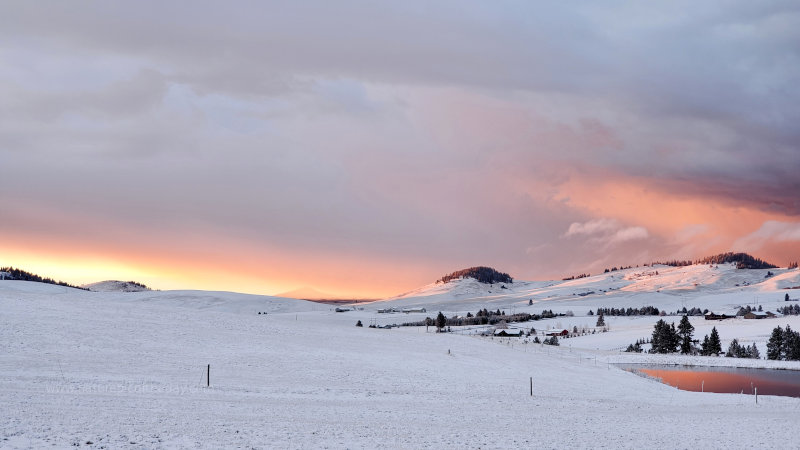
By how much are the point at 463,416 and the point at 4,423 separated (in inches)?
871

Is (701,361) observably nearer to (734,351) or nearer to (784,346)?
(734,351)

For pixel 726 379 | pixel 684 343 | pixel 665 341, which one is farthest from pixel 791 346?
pixel 726 379

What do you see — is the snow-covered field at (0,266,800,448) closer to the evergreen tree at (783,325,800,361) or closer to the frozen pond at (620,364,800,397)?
the frozen pond at (620,364,800,397)

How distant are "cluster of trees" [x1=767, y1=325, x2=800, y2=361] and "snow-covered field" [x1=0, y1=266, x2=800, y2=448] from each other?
203 feet

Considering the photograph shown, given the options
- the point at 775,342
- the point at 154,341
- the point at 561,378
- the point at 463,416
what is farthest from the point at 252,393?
the point at 775,342

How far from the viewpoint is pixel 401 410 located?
1426 inches

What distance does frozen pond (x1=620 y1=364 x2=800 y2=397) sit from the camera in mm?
77250

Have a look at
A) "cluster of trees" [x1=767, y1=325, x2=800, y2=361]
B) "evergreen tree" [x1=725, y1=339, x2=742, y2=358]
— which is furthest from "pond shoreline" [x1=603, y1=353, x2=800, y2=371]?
"cluster of trees" [x1=767, y1=325, x2=800, y2=361]

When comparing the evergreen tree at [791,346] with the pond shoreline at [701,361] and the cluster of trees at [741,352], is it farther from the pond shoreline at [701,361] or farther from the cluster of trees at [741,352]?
the pond shoreline at [701,361]

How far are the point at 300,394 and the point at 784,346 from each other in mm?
113213

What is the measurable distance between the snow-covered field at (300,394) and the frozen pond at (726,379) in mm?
14469

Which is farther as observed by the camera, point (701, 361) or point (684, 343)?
point (684, 343)

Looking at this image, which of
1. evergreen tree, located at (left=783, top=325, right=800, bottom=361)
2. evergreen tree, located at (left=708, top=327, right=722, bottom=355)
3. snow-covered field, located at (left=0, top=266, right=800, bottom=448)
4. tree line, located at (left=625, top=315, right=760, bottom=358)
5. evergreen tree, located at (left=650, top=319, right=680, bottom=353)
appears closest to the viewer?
snow-covered field, located at (left=0, top=266, right=800, bottom=448)

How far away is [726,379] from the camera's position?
89375mm
